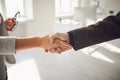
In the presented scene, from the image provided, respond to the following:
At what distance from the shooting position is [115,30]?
1.28 meters

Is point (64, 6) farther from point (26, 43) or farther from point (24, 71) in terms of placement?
point (26, 43)

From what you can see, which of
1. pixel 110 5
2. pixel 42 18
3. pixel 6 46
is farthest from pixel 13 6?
pixel 6 46

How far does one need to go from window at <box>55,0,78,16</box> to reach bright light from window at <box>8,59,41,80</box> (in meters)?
1.93

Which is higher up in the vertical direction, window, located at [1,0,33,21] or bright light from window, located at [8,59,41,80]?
window, located at [1,0,33,21]

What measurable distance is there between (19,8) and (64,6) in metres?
1.37

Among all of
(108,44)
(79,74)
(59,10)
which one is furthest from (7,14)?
(108,44)

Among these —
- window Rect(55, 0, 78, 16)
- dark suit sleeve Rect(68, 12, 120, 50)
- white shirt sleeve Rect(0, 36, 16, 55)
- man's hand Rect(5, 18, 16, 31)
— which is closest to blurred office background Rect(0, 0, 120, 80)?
window Rect(55, 0, 78, 16)

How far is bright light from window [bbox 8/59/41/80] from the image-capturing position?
267 cm

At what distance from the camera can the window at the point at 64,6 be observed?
183 inches

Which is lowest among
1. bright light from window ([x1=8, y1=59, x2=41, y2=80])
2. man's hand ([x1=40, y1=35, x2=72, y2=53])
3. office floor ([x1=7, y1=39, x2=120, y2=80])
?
office floor ([x1=7, y1=39, x2=120, y2=80])

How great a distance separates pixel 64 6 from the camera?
4855mm

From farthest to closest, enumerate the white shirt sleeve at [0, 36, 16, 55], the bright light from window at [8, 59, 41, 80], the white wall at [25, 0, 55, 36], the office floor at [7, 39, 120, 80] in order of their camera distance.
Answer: the white wall at [25, 0, 55, 36], the office floor at [7, 39, 120, 80], the bright light from window at [8, 59, 41, 80], the white shirt sleeve at [0, 36, 16, 55]

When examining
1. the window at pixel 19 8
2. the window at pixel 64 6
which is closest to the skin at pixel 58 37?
the window at pixel 19 8

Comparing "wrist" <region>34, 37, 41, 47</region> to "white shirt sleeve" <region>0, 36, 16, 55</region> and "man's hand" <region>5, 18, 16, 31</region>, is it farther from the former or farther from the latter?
"man's hand" <region>5, 18, 16, 31</region>
